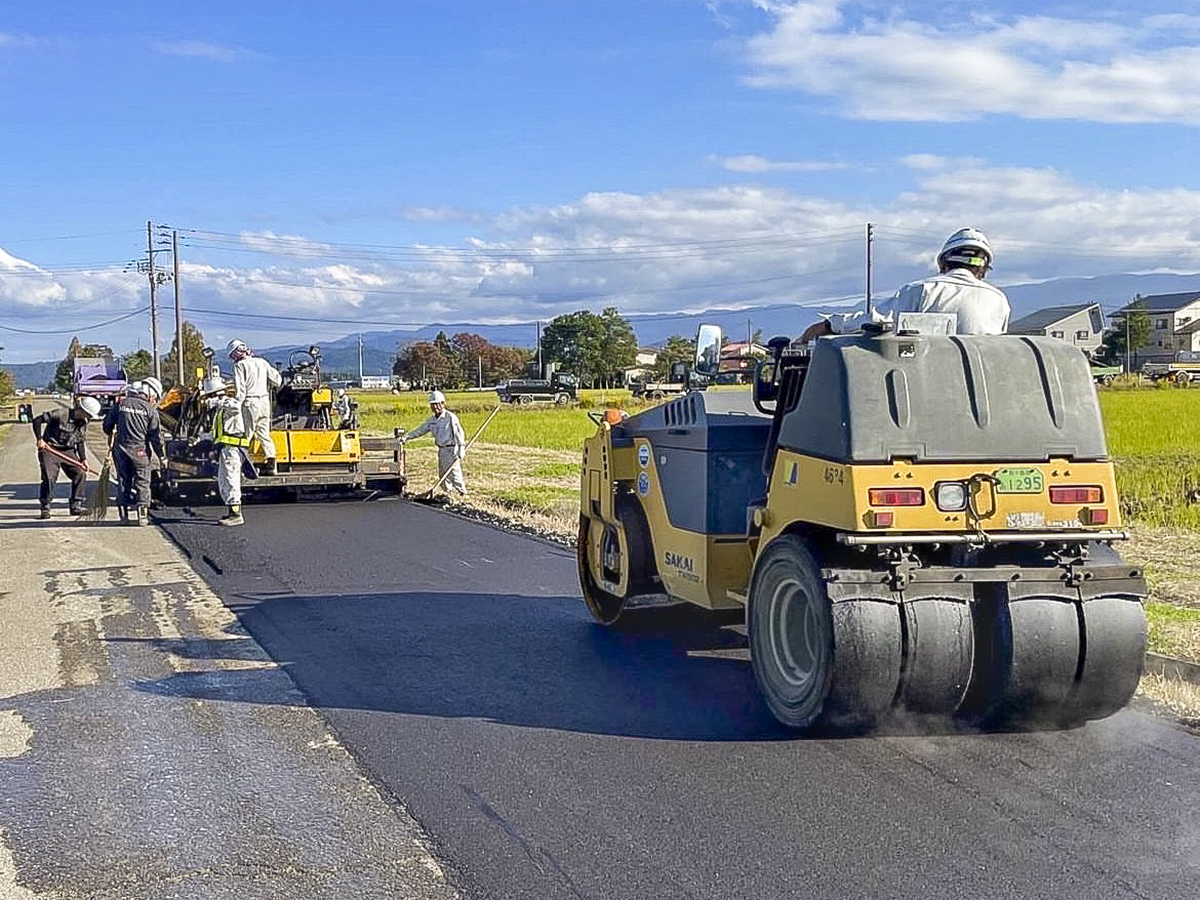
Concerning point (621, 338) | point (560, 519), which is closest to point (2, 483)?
point (560, 519)

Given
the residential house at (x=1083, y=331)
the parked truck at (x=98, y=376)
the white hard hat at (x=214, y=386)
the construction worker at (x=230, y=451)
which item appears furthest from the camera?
the parked truck at (x=98, y=376)

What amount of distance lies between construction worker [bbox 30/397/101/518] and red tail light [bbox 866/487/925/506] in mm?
13322

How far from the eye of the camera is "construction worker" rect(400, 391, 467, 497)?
17.8 m

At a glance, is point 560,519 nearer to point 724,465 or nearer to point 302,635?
point 302,635

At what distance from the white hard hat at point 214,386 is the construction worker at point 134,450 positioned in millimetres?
940

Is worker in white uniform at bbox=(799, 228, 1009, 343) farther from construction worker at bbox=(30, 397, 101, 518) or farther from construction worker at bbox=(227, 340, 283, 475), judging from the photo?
construction worker at bbox=(30, 397, 101, 518)

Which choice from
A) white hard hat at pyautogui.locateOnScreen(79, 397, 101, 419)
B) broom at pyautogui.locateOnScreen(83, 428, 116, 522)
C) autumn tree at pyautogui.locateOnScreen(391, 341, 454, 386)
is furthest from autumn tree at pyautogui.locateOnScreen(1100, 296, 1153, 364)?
broom at pyautogui.locateOnScreen(83, 428, 116, 522)

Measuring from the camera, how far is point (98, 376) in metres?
60.2

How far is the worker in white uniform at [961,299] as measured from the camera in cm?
626

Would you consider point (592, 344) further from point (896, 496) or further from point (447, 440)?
point (896, 496)

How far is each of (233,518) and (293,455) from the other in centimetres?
211

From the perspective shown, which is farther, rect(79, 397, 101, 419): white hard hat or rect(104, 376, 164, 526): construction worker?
rect(79, 397, 101, 419): white hard hat

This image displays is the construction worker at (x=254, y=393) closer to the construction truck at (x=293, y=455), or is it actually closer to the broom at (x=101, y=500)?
the construction truck at (x=293, y=455)

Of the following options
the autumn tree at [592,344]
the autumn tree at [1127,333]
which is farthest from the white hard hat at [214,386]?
the autumn tree at [1127,333]
